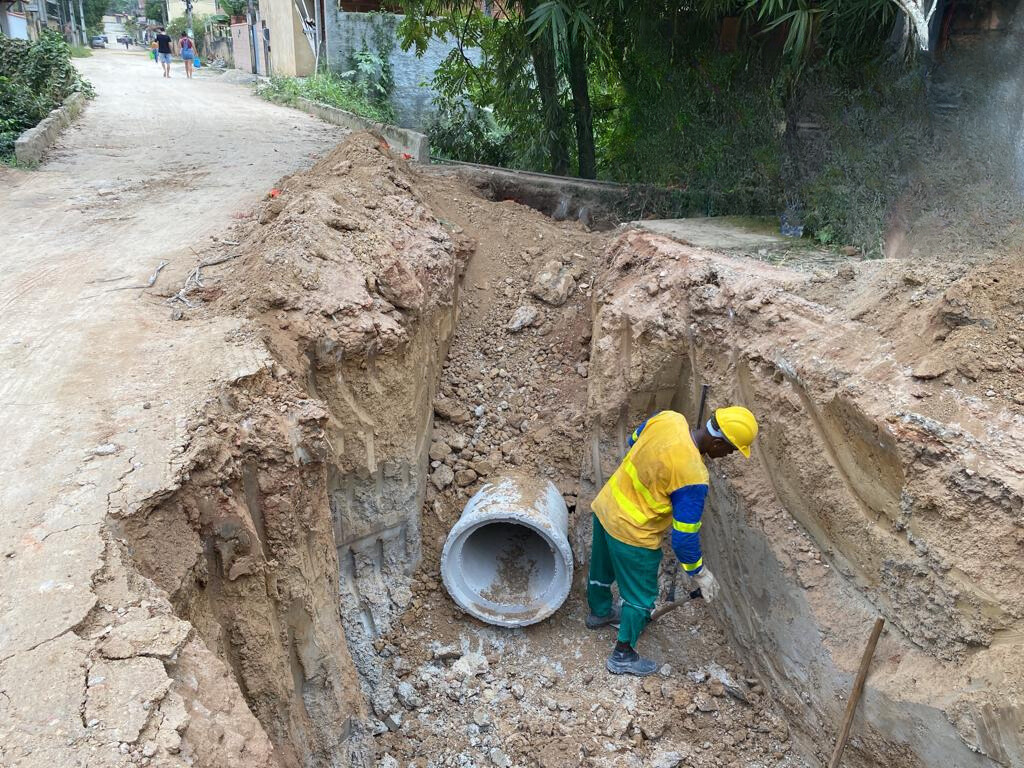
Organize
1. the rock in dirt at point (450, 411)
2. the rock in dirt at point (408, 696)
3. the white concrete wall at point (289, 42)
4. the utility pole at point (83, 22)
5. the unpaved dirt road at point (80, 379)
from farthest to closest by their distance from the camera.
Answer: the utility pole at point (83, 22) < the white concrete wall at point (289, 42) < the rock in dirt at point (450, 411) < the rock in dirt at point (408, 696) < the unpaved dirt road at point (80, 379)

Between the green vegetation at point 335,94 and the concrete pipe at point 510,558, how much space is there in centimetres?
1126

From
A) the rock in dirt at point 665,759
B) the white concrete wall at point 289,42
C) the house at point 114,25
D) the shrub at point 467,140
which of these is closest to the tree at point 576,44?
the shrub at point 467,140

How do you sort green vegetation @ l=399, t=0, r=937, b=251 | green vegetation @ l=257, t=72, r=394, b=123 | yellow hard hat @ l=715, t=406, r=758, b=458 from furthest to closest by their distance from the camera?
green vegetation @ l=257, t=72, r=394, b=123 → green vegetation @ l=399, t=0, r=937, b=251 → yellow hard hat @ l=715, t=406, r=758, b=458

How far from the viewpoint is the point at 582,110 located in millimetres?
9508

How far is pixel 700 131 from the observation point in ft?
26.4

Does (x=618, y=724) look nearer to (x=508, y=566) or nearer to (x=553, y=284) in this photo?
(x=508, y=566)

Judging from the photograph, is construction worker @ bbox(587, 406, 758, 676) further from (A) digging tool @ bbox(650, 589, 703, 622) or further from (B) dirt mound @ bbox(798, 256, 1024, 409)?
(B) dirt mound @ bbox(798, 256, 1024, 409)

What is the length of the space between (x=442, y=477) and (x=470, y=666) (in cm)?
141

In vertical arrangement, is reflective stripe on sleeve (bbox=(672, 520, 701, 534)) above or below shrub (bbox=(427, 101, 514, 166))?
below

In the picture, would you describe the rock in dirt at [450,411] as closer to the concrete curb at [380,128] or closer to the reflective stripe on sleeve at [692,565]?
the reflective stripe on sleeve at [692,565]

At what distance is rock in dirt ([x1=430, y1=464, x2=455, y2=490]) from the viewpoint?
5852mm

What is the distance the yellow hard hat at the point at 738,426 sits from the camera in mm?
4176

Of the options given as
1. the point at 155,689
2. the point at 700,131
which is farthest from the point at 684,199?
the point at 155,689

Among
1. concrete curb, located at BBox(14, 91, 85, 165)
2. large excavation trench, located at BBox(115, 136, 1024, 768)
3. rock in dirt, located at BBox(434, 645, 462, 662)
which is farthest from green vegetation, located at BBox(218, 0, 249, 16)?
rock in dirt, located at BBox(434, 645, 462, 662)
